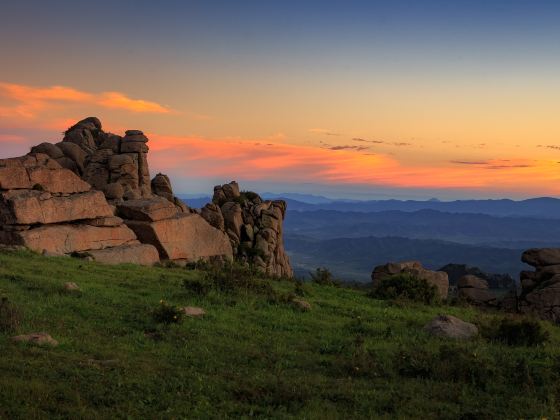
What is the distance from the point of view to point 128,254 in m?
46.0

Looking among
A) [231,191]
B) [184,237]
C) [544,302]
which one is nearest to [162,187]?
[231,191]

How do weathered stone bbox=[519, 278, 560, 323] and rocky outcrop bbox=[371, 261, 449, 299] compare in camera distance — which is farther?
rocky outcrop bbox=[371, 261, 449, 299]

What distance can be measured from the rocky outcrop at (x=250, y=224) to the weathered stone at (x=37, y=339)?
4371 centimetres

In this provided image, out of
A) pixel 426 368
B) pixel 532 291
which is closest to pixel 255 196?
pixel 532 291

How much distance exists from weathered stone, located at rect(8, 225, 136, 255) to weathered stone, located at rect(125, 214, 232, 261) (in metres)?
1.63

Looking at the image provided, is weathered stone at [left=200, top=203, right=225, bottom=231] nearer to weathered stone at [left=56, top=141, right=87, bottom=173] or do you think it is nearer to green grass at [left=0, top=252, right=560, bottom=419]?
weathered stone at [left=56, top=141, right=87, bottom=173]

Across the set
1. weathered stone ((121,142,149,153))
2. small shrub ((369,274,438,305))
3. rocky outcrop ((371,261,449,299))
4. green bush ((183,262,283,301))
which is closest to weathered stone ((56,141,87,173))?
weathered stone ((121,142,149,153))

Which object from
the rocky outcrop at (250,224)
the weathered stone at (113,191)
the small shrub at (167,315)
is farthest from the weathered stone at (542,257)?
the weathered stone at (113,191)

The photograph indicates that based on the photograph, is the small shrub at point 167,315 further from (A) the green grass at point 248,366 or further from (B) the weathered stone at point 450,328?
(B) the weathered stone at point 450,328

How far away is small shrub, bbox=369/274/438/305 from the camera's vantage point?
3192cm

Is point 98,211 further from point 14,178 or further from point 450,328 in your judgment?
point 450,328

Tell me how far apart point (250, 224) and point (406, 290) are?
36.8 meters

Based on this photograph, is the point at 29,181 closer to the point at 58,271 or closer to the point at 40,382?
the point at 58,271

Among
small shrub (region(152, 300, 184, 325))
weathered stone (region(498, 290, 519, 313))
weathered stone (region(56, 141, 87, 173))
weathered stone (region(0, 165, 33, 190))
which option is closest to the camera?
small shrub (region(152, 300, 184, 325))
